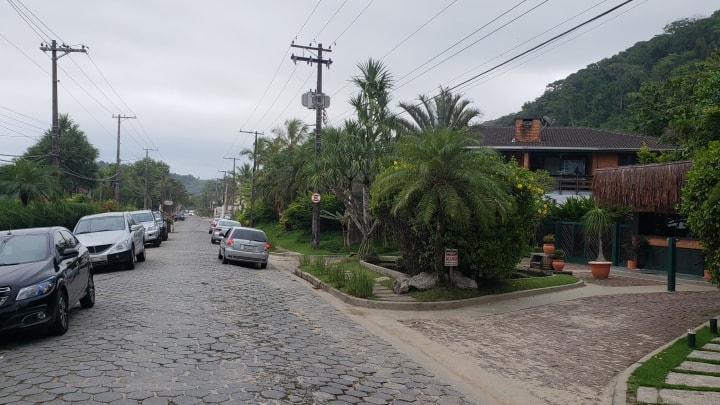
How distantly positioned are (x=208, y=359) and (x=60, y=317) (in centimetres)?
263

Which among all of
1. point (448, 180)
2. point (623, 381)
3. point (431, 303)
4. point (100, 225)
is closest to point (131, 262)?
point (100, 225)

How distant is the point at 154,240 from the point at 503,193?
21.6 meters

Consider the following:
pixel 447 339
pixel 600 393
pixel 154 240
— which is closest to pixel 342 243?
pixel 154 240

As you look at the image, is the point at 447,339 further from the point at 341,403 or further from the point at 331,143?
the point at 331,143

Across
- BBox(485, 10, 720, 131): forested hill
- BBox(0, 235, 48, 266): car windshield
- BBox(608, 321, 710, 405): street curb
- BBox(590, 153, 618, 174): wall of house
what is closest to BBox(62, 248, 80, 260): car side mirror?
BBox(0, 235, 48, 266): car windshield

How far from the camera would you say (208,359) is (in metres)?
7.30

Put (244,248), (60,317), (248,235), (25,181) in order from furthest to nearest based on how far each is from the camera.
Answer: (25,181) < (248,235) < (244,248) < (60,317)

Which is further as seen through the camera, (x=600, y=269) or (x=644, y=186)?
(x=644, y=186)

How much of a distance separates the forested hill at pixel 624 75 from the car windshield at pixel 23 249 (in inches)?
1933

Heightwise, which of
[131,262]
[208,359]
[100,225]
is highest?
[100,225]

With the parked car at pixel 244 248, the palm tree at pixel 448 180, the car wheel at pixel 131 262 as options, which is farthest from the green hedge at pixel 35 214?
the palm tree at pixel 448 180

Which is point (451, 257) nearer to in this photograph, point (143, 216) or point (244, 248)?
point (244, 248)

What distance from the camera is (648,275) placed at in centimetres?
1955

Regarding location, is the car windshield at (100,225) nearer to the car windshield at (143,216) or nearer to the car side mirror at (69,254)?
the car side mirror at (69,254)
